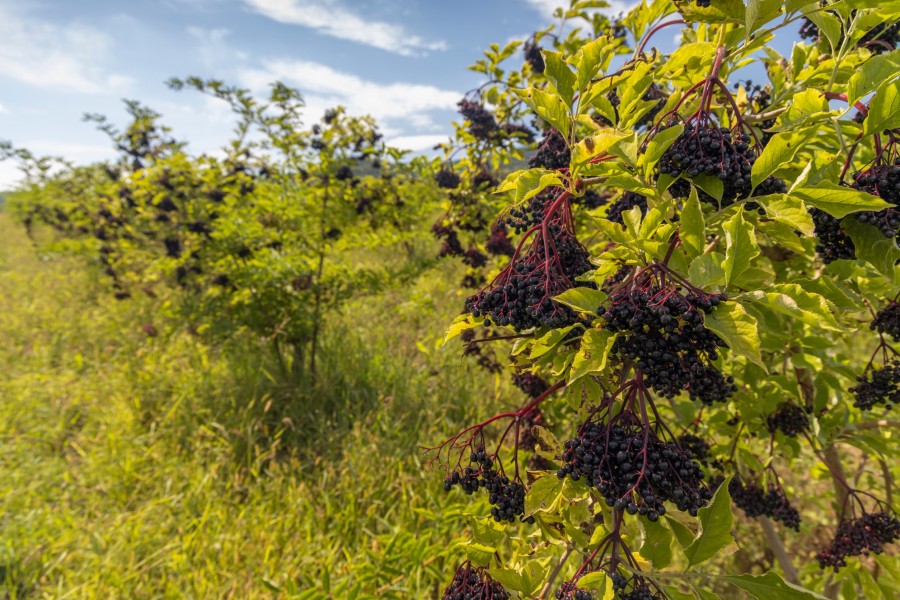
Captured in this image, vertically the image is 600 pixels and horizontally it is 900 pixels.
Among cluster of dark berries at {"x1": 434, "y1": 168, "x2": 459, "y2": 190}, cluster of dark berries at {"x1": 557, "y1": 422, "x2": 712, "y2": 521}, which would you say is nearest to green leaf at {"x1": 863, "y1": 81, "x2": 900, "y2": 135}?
cluster of dark berries at {"x1": 557, "y1": 422, "x2": 712, "y2": 521}

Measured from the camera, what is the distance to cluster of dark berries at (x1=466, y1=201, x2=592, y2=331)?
1047 millimetres

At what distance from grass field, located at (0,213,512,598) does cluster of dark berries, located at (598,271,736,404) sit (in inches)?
72.7

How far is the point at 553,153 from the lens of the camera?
1680mm

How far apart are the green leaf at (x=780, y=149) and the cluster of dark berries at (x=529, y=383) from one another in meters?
1.34

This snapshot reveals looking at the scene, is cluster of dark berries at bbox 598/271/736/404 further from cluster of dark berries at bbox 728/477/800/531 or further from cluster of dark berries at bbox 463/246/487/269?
cluster of dark berries at bbox 463/246/487/269

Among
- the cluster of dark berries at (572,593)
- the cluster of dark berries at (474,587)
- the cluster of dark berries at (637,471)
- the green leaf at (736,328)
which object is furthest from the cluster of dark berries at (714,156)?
the cluster of dark berries at (474,587)

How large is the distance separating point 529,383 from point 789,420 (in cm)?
111

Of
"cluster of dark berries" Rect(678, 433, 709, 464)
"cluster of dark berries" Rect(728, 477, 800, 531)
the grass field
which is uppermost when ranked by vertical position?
"cluster of dark berries" Rect(678, 433, 709, 464)

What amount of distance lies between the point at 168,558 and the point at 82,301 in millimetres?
8141

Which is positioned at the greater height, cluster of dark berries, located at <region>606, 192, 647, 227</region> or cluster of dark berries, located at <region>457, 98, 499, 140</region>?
cluster of dark berries, located at <region>457, 98, 499, 140</region>

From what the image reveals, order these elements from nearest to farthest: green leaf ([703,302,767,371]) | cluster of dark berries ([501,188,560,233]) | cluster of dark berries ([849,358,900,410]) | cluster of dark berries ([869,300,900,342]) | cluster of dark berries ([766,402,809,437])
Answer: green leaf ([703,302,767,371])
cluster of dark berries ([501,188,560,233])
cluster of dark berries ([869,300,900,342])
cluster of dark berries ([849,358,900,410])
cluster of dark berries ([766,402,809,437])

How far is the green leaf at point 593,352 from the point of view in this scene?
94 cm

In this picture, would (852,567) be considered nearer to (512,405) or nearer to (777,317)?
(777,317)

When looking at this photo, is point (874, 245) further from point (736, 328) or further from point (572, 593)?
point (572, 593)
